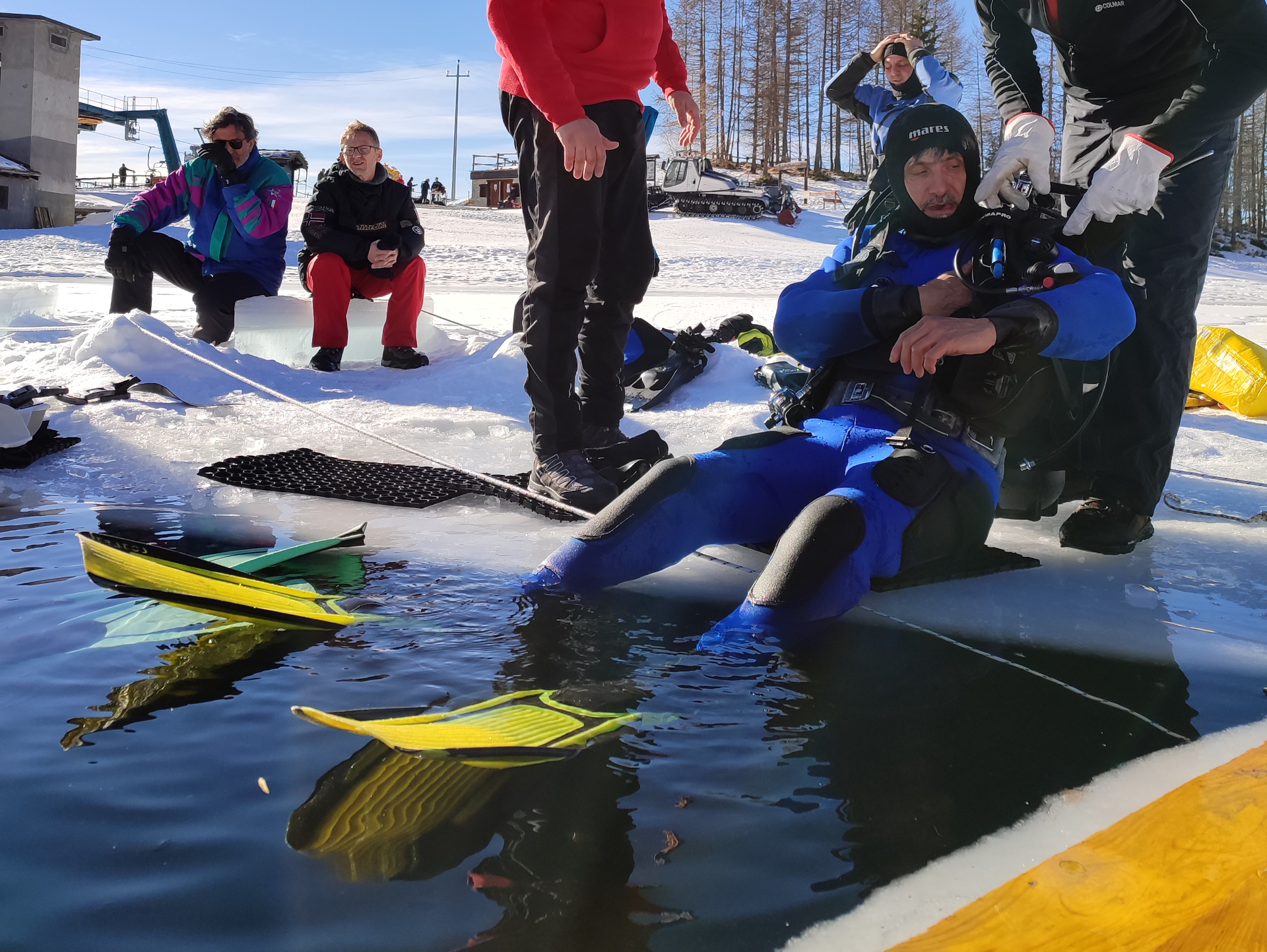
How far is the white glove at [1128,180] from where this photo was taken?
7.36 feet

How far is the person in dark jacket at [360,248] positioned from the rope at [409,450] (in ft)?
2.54

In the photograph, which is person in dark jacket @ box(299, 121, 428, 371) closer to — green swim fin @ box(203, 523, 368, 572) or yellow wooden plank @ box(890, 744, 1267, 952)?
green swim fin @ box(203, 523, 368, 572)

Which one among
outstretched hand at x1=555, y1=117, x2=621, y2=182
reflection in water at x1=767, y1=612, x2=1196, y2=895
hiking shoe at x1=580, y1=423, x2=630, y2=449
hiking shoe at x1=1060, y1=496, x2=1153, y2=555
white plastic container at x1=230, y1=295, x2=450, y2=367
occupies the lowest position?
reflection in water at x1=767, y1=612, x2=1196, y2=895

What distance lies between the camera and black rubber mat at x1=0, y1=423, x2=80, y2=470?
3160 millimetres

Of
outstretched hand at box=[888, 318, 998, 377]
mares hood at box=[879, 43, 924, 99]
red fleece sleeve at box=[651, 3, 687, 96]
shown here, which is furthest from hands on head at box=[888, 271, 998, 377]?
mares hood at box=[879, 43, 924, 99]

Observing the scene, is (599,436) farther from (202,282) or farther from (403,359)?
(202,282)

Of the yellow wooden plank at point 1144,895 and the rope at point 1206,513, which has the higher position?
the rope at point 1206,513

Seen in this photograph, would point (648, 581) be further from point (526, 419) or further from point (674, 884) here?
point (526, 419)

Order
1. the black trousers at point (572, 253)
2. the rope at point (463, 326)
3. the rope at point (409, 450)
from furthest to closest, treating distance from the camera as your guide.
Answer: the rope at point (463, 326) < the black trousers at point (572, 253) < the rope at point (409, 450)

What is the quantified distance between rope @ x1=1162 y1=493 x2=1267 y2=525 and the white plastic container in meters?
4.23

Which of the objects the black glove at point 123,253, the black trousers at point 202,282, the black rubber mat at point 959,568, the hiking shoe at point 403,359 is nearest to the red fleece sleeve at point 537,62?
the black rubber mat at point 959,568

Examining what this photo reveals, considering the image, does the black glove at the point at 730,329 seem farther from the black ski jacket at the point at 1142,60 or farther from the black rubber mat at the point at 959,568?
the black rubber mat at the point at 959,568

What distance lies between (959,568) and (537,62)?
1719mm

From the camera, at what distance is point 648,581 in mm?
2189
